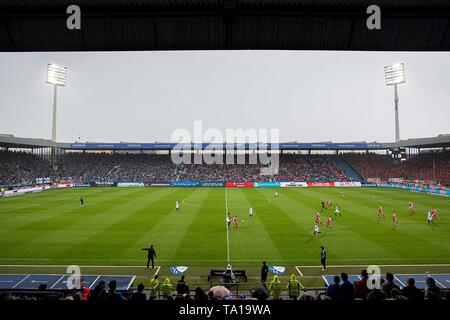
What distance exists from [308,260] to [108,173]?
66318 mm

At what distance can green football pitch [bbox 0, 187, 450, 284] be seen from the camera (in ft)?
57.9

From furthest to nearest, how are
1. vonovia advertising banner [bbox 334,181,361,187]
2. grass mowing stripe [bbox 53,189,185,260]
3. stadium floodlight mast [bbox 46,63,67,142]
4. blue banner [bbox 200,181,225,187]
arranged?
1. stadium floodlight mast [bbox 46,63,67,142]
2. blue banner [bbox 200,181,225,187]
3. vonovia advertising banner [bbox 334,181,361,187]
4. grass mowing stripe [bbox 53,189,185,260]

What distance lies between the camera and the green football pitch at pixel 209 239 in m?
17.7

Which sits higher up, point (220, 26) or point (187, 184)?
point (220, 26)

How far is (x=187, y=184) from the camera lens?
6862 centimetres

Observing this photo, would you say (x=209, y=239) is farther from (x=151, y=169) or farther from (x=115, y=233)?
(x=151, y=169)

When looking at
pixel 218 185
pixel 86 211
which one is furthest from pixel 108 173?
pixel 86 211

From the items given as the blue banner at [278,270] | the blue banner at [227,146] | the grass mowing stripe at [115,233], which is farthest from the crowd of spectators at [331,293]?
the blue banner at [227,146]

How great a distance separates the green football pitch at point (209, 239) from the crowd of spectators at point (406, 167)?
98.5 ft

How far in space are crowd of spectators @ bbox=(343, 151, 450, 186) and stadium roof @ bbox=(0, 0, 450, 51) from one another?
6001cm

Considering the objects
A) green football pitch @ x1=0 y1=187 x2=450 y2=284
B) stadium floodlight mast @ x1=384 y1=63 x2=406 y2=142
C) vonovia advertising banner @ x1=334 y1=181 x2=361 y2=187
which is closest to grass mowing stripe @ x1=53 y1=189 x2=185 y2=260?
green football pitch @ x1=0 y1=187 x2=450 y2=284

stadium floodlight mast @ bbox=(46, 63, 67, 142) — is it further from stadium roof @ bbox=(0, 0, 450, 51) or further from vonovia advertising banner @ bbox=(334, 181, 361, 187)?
stadium roof @ bbox=(0, 0, 450, 51)

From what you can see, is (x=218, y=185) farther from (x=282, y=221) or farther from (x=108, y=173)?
(x=282, y=221)

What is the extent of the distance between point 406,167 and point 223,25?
258ft
